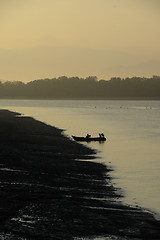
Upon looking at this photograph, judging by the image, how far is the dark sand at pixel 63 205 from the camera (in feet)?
51.4

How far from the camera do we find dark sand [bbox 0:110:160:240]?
15672 mm

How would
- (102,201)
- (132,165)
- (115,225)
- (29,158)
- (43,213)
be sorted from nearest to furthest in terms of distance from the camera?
(115,225) < (43,213) < (102,201) < (29,158) < (132,165)

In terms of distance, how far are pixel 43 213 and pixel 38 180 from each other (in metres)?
7.37

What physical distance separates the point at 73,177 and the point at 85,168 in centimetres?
415

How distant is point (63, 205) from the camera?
63.3ft

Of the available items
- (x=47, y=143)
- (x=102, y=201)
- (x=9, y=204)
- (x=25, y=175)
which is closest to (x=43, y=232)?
(x=9, y=204)

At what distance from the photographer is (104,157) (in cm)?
4175

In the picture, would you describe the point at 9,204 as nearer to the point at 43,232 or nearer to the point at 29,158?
the point at 43,232

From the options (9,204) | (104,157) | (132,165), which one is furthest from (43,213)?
(104,157)

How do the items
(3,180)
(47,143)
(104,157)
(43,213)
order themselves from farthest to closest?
(47,143) < (104,157) < (3,180) < (43,213)

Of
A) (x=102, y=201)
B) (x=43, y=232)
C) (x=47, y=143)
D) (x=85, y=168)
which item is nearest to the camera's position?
(x=43, y=232)

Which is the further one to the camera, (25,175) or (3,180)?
(25,175)

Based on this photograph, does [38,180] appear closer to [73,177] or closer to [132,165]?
[73,177]

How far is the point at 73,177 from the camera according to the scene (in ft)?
88.5
